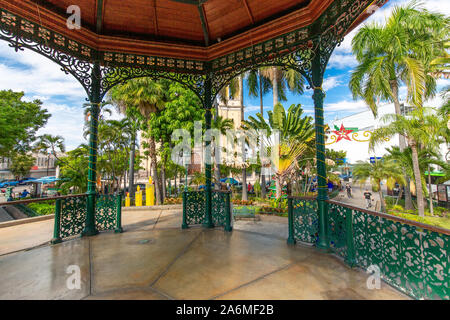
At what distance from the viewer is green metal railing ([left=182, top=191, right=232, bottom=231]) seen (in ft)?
20.5

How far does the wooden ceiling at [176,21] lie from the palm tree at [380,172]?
12074mm

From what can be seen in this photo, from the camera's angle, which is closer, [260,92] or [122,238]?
[122,238]

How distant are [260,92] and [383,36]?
36.1 ft

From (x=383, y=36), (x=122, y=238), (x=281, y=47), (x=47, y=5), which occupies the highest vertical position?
(x=383, y=36)

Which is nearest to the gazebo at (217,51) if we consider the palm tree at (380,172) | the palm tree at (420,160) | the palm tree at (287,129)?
the palm tree at (287,129)

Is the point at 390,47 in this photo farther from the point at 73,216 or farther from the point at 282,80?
the point at 73,216

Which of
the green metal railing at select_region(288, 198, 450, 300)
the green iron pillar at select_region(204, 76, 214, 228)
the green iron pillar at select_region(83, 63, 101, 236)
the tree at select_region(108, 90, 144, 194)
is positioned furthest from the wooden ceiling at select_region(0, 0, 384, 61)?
the tree at select_region(108, 90, 144, 194)

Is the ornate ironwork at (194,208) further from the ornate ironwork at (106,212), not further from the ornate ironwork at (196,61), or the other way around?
the ornate ironwork at (196,61)

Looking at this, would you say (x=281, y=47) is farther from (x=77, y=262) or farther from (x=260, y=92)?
(x=260, y=92)

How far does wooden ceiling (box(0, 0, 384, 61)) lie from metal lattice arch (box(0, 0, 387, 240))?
0.02 metres

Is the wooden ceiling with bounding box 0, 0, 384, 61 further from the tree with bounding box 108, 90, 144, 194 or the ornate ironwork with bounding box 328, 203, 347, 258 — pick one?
the tree with bounding box 108, 90, 144, 194

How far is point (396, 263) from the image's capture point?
2861 mm
